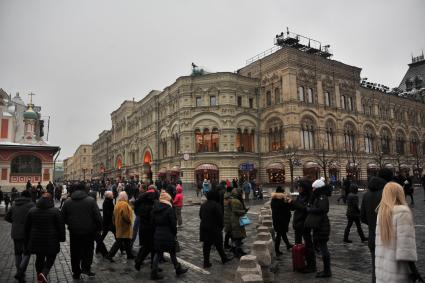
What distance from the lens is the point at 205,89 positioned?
3928cm

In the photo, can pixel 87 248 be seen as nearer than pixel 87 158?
Yes

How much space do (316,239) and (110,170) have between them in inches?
2698

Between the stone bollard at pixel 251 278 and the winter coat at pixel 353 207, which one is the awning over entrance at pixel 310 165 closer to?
the winter coat at pixel 353 207

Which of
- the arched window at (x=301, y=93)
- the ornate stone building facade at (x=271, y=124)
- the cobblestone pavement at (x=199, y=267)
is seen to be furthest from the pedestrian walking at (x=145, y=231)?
the arched window at (x=301, y=93)

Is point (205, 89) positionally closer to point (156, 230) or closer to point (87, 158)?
point (156, 230)

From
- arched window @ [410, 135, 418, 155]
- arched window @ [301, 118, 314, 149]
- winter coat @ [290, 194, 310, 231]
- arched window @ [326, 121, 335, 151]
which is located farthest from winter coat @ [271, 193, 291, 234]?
arched window @ [410, 135, 418, 155]

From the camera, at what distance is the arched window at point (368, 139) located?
45.2 meters

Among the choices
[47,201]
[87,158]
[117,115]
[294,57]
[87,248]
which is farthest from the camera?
[87,158]

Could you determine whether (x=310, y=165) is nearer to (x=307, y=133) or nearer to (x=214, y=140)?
(x=307, y=133)

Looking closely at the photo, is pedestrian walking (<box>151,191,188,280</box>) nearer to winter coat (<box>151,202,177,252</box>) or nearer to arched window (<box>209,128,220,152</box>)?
winter coat (<box>151,202,177,252</box>)

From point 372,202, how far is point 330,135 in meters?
37.0

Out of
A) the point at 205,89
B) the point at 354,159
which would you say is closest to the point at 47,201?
the point at 205,89

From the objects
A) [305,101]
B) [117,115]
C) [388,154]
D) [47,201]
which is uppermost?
[117,115]

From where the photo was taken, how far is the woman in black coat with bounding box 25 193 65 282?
6.22 m
